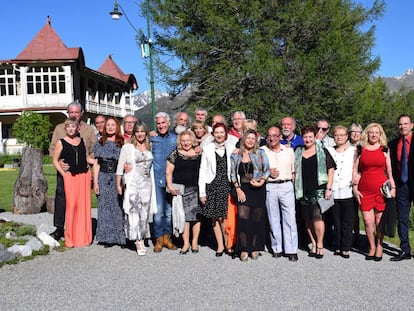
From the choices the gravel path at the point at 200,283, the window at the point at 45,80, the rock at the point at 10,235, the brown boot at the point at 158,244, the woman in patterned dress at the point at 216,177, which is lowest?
the gravel path at the point at 200,283

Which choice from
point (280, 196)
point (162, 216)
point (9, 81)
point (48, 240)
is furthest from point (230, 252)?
point (9, 81)

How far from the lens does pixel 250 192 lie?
6391mm

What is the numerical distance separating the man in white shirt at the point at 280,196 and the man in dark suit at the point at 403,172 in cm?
131

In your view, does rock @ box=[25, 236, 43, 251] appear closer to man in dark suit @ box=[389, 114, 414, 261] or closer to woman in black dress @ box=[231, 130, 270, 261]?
woman in black dress @ box=[231, 130, 270, 261]

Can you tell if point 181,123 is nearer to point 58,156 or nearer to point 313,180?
point 58,156

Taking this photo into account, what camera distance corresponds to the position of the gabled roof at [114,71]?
5431 centimetres

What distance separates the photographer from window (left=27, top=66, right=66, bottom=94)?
38.6 metres

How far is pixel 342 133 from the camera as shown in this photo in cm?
650

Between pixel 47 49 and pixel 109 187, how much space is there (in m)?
34.9

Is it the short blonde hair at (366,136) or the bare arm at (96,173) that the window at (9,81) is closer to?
the bare arm at (96,173)

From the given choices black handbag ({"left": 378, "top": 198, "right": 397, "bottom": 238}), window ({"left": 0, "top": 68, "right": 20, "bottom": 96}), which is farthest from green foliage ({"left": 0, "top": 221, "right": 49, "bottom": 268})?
window ({"left": 0, "top": 68, "right": 20, "bottom": 96})

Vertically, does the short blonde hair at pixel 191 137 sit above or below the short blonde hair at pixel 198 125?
below

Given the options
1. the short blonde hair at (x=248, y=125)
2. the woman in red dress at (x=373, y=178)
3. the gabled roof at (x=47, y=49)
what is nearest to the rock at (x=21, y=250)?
the short blonde hair at (x=248, y=125)

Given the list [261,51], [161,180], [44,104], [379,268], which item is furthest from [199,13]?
[44,104]
